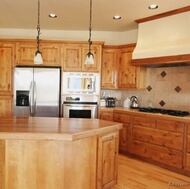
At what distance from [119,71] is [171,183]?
2.52 m

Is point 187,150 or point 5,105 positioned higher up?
point 5,105

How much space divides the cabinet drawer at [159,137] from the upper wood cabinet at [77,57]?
60.9 inches

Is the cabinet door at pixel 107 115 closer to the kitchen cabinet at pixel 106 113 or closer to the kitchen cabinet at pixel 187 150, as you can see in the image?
the kitchen cabinet at pixel 106 113

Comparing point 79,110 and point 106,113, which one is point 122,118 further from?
point 79,110

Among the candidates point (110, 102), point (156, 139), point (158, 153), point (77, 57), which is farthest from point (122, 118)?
point (77, 57)

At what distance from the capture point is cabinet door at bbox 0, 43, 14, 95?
4.40 metres

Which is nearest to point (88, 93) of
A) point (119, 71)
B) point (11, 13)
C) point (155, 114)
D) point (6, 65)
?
point (119, 71)

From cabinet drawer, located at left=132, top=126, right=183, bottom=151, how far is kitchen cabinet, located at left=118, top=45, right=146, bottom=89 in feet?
3.24

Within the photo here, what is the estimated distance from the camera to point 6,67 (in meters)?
4.40

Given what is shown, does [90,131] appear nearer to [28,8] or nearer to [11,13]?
[28,8]

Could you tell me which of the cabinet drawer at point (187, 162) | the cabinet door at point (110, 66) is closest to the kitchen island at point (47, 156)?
the cabinet drawer at point (187, 162)

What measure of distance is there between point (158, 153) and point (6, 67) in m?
3.48

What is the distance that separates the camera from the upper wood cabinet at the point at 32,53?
4402 mm

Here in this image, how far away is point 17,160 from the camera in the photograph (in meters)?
2.11
